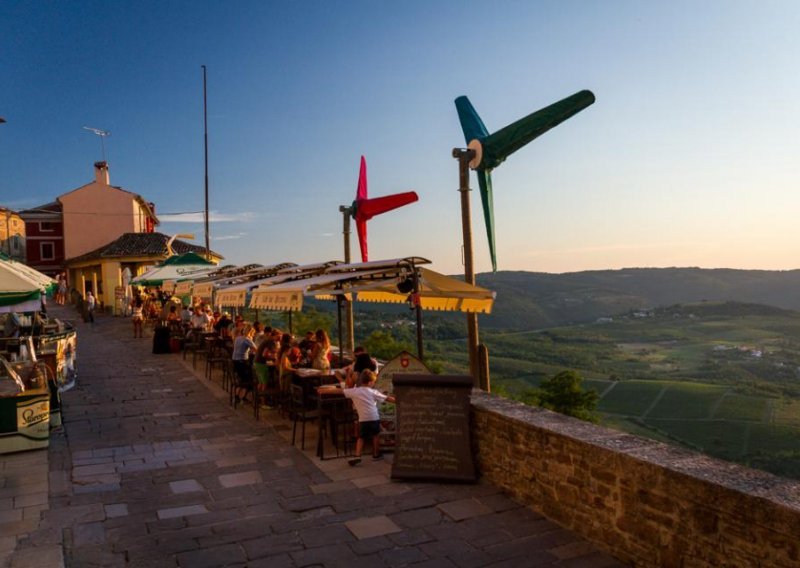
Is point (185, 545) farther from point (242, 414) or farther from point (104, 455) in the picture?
point (242, 414)

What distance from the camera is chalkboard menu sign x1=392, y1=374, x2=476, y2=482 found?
6.58m

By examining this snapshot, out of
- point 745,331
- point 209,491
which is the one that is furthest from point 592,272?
point 209,491

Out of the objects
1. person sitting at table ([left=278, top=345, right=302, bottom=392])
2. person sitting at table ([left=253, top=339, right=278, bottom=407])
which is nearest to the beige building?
person sitting at table ([left=253, top=339, right=278, bottom=407])

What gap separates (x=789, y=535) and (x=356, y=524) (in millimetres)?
3327

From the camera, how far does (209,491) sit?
663 cm

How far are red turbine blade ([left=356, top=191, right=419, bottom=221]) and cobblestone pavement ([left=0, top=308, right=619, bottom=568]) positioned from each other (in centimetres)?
552

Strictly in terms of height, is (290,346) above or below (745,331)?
above

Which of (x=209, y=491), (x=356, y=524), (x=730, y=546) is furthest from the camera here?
(x=209, y=491)

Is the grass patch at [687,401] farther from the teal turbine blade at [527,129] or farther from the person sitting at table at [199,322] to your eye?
the teal turbine blade at [527,129]

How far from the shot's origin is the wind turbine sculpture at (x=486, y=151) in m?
9.02

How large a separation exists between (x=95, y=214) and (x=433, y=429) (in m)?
42.9

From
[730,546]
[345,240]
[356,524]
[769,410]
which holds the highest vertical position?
[345,240]

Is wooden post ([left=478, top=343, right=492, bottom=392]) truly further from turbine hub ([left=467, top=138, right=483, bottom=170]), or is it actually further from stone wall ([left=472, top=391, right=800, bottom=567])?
turbine hub ([left=467, top=138, right=483, bottom=170])

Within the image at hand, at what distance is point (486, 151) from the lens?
9.65 metres
